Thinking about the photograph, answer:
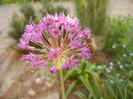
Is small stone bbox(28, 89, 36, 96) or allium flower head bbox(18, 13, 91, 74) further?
small stone bbox(28, 89, 36, 96)

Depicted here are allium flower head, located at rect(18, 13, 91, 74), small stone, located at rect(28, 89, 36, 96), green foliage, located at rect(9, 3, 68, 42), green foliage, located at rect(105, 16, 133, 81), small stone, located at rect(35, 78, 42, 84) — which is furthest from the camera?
green foliage, located at rect(9, 3, 68, 42)

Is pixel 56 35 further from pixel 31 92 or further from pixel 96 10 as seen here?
pixel 96 10

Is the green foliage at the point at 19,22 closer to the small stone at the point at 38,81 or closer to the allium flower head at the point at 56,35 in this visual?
the small stone at the point at 38,81

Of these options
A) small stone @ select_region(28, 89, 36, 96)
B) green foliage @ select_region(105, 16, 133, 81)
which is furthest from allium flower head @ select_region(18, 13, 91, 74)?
green foliage @ select_region(105, 16, 133, 81)

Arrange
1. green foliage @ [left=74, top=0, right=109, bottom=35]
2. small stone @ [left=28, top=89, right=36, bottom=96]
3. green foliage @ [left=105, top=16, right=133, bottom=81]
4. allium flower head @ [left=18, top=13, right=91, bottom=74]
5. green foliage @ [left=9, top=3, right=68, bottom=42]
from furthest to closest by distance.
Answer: green foliage @ [left=9, top=3, right=68, bottom=42] < green foliage @ [left=105, top=16, right=133, bottom=81] < green foliage @ [left=74, top=0, right=109, bottom=35] < small stone @ [left=28, top=89, right=36, bottom=96] < allium flower head @ [left=18, top=13, right=91, bottom=74]

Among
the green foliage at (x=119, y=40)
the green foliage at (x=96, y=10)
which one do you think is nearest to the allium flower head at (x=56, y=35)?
the green foliage at (x=96, y=10)

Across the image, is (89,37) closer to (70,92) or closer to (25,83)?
(70,92)

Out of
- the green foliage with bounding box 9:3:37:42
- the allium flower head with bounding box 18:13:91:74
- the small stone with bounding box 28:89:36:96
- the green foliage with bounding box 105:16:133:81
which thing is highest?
the allium flower head with bounding box 18:13:91:74

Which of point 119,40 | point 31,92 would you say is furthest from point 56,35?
point 119,40

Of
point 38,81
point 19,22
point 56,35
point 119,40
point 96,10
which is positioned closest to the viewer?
point 56,35

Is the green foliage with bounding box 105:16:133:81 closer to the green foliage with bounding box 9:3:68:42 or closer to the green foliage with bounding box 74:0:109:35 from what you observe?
the green foliage with bounding box 74:0:109:35

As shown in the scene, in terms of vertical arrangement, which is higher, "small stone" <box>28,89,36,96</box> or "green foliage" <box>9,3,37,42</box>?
"green foliage" <box>9,3,37,42</box>
